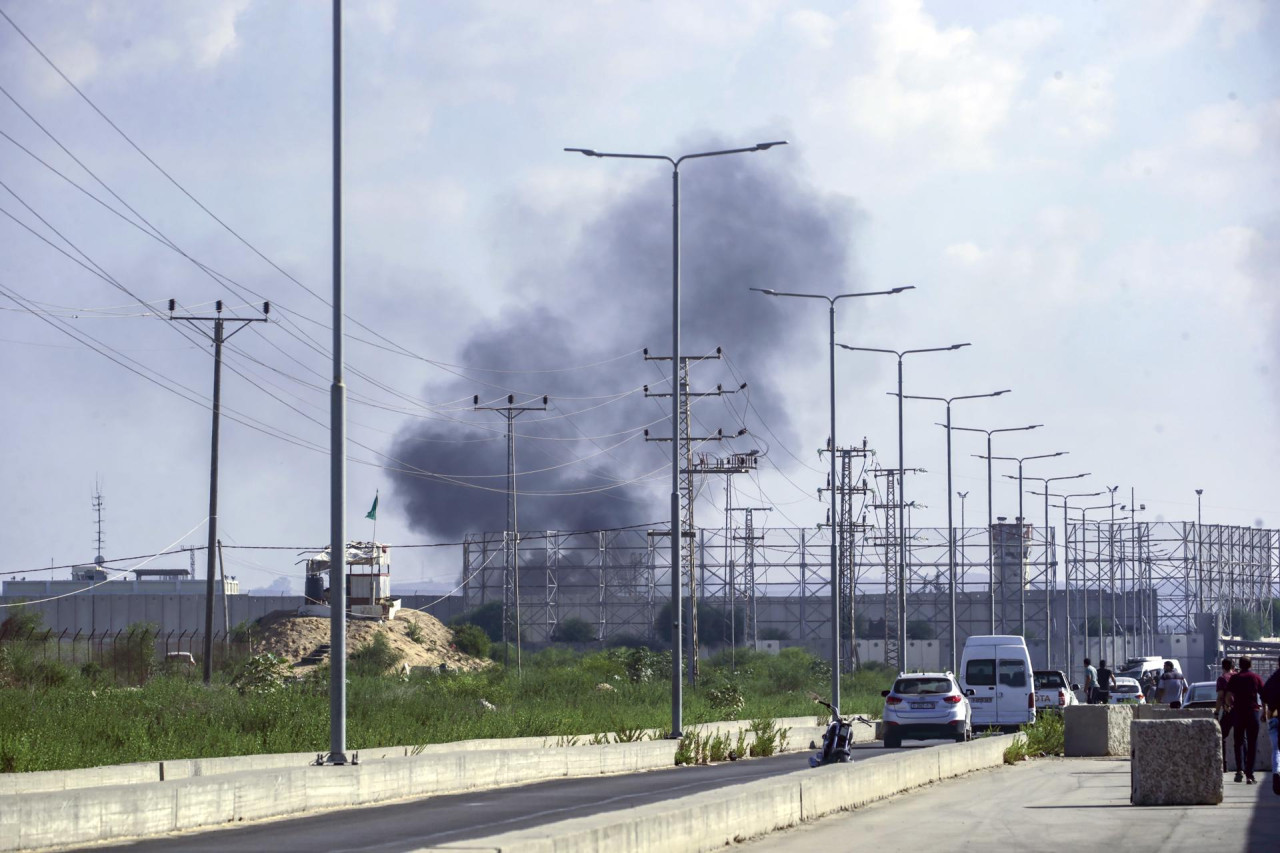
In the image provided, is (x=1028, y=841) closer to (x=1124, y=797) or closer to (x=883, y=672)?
(x=1124, y=797)

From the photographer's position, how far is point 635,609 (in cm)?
11769

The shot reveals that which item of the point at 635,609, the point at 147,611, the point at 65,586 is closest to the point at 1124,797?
the point at 147,611

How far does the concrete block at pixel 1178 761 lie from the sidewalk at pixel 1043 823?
0.74 feet

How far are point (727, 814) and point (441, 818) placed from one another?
4975 millimetres

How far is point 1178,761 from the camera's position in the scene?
17.8 metres

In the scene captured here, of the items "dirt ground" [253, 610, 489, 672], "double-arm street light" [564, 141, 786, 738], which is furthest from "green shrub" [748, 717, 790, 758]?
"dirt ground" [253, 610, 489, 672]

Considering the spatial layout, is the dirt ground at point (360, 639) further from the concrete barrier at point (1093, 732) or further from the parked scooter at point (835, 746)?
the parked scooter at point (835, 746)

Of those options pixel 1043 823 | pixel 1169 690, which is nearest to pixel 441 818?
pixel 1043 823

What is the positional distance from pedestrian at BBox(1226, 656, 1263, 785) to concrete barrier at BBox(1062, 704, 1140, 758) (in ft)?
26.5

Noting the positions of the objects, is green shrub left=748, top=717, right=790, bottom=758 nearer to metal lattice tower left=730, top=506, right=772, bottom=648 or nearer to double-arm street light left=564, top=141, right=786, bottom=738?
double-arm street light left=564, top=141, right=786, bottom=738

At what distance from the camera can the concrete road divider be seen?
14573mm

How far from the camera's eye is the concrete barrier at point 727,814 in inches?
424

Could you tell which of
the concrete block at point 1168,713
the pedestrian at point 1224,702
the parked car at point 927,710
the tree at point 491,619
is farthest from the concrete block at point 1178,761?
the tree at point 491,619

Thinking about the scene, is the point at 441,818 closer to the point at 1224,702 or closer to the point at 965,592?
the point at 1224,702
